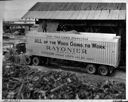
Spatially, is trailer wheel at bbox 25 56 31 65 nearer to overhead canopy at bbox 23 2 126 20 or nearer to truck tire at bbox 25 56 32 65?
truck tire at bbox 25 56 32 65

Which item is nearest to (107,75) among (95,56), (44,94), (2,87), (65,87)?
(95,56)

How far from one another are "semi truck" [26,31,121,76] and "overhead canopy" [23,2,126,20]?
0.17 m

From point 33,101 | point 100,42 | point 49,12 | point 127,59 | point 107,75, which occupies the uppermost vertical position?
point 49,12

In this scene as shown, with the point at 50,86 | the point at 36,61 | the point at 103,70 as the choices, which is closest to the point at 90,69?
the point at 103,70

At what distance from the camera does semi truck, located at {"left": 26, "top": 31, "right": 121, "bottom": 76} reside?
245 centimetres

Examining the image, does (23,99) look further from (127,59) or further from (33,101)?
(127,59)

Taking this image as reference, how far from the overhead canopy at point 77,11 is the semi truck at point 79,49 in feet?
0.57

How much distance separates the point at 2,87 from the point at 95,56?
100 cm

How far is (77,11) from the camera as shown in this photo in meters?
2.57

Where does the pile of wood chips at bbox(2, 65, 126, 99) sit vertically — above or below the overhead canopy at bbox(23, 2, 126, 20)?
below

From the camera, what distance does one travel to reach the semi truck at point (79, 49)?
245 cm

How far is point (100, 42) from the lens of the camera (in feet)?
8.13

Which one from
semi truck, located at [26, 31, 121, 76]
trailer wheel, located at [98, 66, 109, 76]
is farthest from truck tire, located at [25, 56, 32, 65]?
trailer wheel, located at [98, 66, 109, 76]

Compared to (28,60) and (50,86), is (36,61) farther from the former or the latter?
(50,86)
